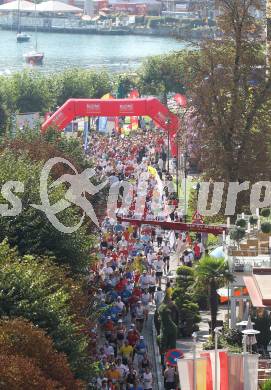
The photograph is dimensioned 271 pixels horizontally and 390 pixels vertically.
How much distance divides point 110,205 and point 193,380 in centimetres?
2691

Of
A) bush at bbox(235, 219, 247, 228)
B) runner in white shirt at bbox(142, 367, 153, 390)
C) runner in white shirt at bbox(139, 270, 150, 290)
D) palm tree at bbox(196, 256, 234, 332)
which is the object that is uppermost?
bush at bbox(235, 219, 247, 228)

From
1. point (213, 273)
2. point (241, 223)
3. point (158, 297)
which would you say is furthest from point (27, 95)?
point (213, 273)

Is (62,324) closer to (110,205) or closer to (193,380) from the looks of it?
(193,380)

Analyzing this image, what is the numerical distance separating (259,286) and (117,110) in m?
36.0

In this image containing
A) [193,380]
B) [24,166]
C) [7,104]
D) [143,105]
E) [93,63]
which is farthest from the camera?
[93,63]

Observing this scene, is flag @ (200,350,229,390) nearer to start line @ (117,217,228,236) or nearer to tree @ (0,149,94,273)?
tree @ (0,149,94,273)

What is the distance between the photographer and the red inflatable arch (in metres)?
67.3

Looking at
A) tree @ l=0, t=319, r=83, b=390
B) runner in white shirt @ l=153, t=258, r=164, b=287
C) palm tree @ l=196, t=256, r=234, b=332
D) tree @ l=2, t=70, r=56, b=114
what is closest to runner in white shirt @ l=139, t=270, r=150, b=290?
runner in white shirt @ l=153, t=258, r=164, b=287

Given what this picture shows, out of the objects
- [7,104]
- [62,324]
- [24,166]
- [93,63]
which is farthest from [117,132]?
[93,63]

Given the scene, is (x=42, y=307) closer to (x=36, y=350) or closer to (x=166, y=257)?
(x=36, y=350)

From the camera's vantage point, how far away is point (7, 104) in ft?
297

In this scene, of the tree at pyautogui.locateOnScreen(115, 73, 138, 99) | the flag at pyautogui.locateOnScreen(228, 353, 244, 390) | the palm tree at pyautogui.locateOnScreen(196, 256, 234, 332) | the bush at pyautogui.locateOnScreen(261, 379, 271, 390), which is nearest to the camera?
the flag at pyautogui.locateOnScreen(228, 353, 244, 390)

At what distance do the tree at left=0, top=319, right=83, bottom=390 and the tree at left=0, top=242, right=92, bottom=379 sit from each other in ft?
5.57

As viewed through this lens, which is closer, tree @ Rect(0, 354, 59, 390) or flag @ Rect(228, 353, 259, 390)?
tree @ Rect(0, 354, 59, 390)
